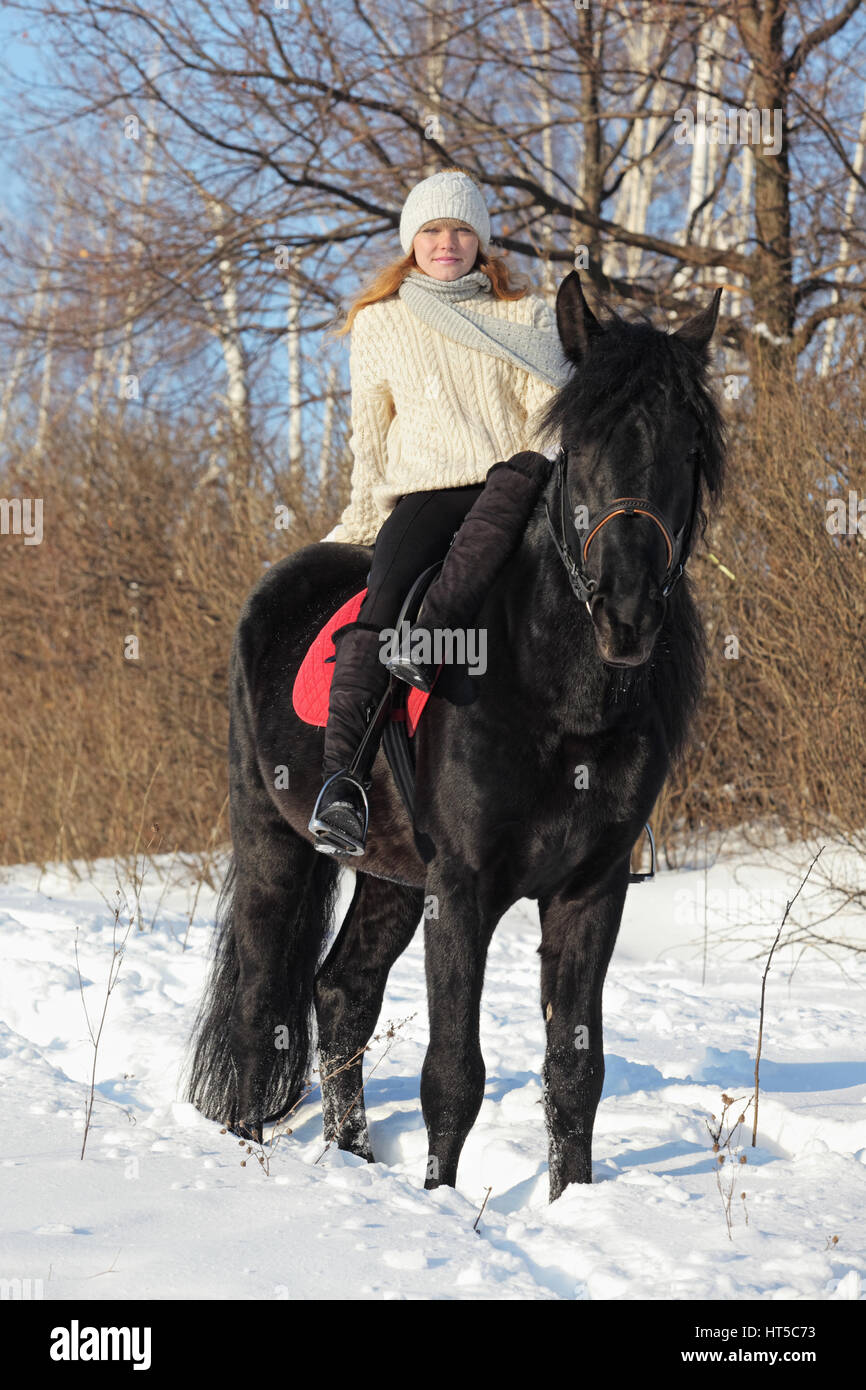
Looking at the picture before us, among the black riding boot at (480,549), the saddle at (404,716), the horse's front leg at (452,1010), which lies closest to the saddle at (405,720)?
the saddle at (404,716)

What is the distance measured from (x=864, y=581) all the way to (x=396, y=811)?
4.33 meters

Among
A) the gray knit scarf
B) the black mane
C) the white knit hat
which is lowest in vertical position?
the black mane

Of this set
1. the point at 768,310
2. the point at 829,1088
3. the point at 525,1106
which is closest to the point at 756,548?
the point at 768,310

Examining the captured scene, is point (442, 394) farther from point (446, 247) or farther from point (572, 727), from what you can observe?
point (572, 727)

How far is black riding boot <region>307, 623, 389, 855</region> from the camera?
138 inches

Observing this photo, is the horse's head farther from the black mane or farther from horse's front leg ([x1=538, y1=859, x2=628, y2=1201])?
horse's front leg ([x1=538, y1=859, x2=628, y2=1201])

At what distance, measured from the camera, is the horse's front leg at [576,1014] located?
340cm

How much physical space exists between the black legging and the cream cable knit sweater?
70 millimetres

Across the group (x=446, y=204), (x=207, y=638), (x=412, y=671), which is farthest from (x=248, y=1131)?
(x=207, y=638)

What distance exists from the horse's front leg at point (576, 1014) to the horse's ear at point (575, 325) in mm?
1351

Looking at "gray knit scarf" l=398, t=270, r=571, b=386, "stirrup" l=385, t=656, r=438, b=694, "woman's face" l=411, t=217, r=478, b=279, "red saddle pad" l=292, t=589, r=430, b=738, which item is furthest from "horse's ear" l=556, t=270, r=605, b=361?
"red saddle pad" l=292, t=589, r=430, b=738

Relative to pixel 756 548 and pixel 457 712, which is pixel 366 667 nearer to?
pixel 457 712

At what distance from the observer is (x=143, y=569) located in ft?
43.5

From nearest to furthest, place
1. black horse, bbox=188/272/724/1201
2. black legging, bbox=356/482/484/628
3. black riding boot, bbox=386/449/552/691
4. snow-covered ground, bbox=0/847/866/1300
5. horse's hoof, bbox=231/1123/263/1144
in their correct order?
snow-covered ground, bbox=0/847/866/1300 → black horse, bbox=188/272/724/1201 → black riding boot, bbox=386/449/552/691 → black legging, bbox=356/482/484/628 → horse's hoof, bbox=231/1123/263/1144
